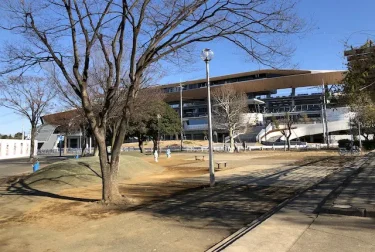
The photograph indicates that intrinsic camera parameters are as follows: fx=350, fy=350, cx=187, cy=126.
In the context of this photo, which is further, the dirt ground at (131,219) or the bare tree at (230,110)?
the bare tree at (230,110)

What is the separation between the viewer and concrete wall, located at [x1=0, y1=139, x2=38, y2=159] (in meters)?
55.7

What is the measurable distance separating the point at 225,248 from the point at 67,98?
24.3 meters

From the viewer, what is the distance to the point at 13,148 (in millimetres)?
59281

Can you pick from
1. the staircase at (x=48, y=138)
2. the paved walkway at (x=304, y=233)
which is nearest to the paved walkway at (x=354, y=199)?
the paved walkway at (x=304, y=233)

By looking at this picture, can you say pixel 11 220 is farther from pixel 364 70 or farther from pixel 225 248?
pixel 364 70

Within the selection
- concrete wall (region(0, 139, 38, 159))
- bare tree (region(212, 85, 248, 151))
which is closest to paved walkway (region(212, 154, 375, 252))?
bare tree (region(212, 85, 248, 151))

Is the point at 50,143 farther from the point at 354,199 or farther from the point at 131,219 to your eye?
the point at 354,199

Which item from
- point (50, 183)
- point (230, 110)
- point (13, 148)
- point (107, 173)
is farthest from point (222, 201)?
point (13, 148)

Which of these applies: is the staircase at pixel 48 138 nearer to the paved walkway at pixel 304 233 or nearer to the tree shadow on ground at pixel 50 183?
the tree shadow on ground at pixel 50 183

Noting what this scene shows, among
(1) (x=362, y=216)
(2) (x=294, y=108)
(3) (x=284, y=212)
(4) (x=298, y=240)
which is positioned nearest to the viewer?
(4) (x=298, y=240)

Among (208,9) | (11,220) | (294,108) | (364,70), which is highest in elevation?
(294,108)

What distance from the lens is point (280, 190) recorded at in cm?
1220

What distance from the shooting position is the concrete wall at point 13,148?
2191 inches

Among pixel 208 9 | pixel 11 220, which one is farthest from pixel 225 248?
pixel 208 9
